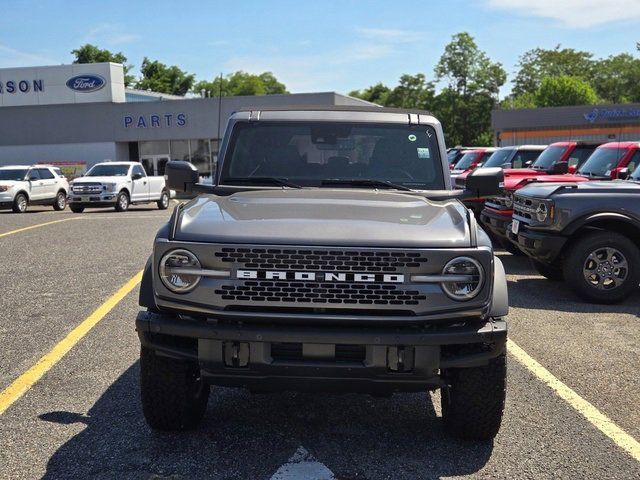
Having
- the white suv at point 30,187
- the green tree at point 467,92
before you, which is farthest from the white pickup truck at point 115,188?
the green tree at point 467,92

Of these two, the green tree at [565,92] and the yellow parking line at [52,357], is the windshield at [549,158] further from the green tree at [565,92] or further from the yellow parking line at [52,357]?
the green tree at [565,92]

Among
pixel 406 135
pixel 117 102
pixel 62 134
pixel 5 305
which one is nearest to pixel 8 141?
pixel 62 134

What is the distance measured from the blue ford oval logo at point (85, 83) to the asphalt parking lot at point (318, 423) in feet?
151

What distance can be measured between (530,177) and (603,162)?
44.9 inches

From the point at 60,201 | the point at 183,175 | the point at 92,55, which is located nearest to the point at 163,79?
the point at 92,55

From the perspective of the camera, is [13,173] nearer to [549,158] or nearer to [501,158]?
[501,158]

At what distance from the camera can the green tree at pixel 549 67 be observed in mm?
123062

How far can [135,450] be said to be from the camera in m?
3.96

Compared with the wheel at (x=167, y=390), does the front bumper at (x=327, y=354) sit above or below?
above

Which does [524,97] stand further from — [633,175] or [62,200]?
[633,175]

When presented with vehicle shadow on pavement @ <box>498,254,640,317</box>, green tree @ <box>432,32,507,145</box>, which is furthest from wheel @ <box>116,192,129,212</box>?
green tree @ <box>432,32,507,145</box>

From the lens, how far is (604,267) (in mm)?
8125

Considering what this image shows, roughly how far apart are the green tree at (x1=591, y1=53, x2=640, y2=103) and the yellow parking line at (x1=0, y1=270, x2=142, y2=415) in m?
124

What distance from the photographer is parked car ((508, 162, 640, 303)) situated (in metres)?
8.05
